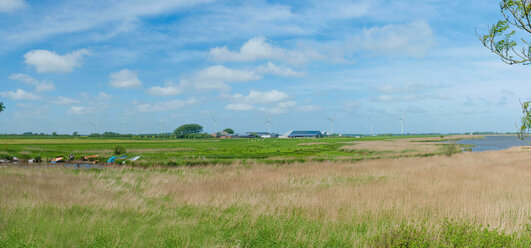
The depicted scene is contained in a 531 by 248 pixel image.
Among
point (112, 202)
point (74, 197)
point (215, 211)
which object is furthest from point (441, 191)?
point (74, 197)

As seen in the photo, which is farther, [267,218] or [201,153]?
[201,153]

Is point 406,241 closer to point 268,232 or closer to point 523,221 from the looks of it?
point 268,232

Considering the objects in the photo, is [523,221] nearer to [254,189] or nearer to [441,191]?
[441,191]

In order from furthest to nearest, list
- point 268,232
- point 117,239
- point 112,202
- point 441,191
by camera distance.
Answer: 1. point 441,191
2. point 112,202
3. point 268,232
4. point 117,239

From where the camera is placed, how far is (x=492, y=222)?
9141mm

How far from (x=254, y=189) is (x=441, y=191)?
7.75m

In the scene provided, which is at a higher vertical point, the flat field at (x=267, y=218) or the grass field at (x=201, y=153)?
the flat field at (x=267, y=218)

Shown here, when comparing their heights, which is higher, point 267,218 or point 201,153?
point 267,218

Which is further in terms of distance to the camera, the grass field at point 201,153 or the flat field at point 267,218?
the grass field at point 201,153

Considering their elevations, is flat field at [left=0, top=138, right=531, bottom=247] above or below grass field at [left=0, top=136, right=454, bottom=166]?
above

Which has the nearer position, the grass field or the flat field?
the flat field

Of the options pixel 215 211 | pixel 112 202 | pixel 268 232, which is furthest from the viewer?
pixel 112 202

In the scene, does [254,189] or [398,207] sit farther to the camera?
[254,189]

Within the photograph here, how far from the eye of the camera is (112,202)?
11.3 m
